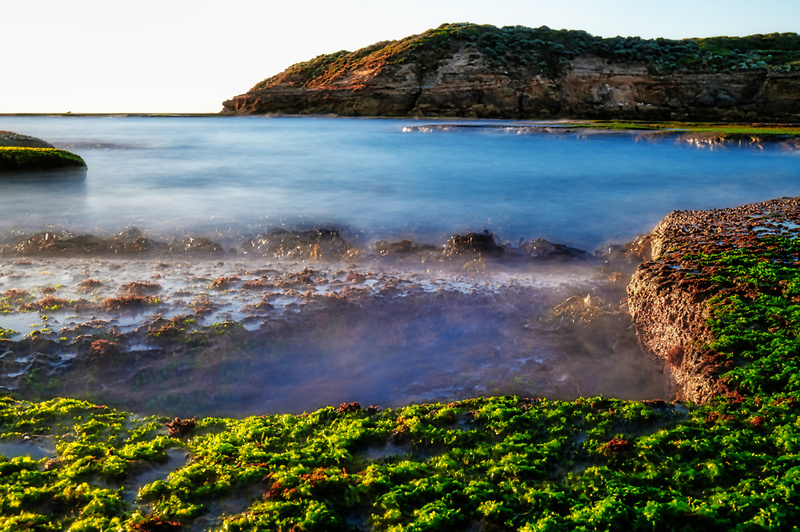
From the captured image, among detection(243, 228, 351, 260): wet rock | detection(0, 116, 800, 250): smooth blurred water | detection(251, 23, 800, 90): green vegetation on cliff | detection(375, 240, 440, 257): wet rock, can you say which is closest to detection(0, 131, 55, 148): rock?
detection(0, 116, 800, 250): smooth blurred water

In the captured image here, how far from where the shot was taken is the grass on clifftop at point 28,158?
51.3 ft

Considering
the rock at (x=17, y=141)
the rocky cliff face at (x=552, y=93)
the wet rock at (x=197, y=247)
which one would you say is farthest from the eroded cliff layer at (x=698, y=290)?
the rocky cliff face at (x=552, y=93)

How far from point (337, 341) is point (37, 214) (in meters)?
9.04

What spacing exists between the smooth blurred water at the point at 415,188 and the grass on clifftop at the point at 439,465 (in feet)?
23.6

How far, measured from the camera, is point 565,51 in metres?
62.5

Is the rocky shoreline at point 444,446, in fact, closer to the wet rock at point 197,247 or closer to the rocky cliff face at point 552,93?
the wet rock at point 197,247

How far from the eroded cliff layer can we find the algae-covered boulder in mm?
17147

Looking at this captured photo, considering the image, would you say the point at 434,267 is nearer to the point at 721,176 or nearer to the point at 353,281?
the point at 353,281

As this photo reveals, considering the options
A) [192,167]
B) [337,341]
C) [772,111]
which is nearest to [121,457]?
[337,341]

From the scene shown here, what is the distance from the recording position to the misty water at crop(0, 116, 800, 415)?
5.14 metres

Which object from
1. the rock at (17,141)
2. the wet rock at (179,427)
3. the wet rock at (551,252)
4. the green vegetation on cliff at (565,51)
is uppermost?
the green vegetation on cliff at (565,51)

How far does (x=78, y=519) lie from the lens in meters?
2.86

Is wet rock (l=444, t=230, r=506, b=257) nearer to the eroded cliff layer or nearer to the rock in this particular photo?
the eroded cliff layer

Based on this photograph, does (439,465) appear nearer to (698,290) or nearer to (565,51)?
(698,290)
